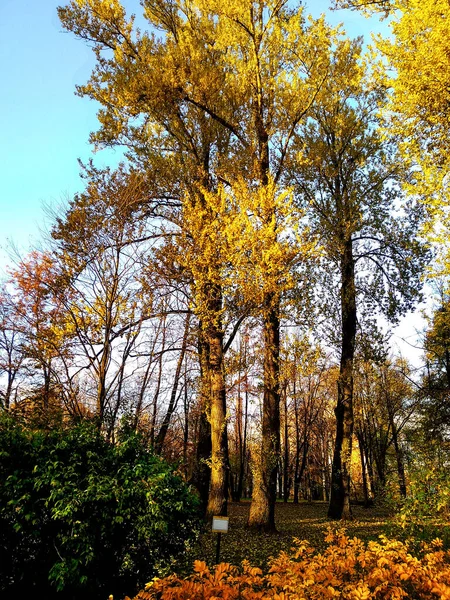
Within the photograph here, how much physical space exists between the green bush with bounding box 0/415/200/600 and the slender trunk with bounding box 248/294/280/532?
472 centimetres

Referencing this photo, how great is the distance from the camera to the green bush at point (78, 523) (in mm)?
3996

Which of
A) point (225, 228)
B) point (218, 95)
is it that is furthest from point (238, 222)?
point (218, 95)

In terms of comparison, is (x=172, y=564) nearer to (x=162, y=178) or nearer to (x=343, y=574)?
(x=343, y=574)

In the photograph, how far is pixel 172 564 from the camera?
4.22 metres

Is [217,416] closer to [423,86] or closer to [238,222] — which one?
[238,222]

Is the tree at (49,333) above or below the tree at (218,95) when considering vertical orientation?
below

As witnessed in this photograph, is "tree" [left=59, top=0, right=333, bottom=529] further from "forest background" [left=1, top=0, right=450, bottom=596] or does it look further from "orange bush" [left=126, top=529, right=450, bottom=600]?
"orange bush" [left=126, top=529, right=450, bottom=600]

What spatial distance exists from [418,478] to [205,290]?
548 centimetres

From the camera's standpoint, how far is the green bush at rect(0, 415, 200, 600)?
3996 millimetres

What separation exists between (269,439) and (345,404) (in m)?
4.57

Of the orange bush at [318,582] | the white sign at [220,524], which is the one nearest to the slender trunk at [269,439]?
the white sign at [220,524]

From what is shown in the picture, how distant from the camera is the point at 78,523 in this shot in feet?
12.9

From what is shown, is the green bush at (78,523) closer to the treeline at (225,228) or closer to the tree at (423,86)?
the treeline at (225,228)

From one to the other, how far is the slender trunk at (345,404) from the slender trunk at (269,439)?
405 cm
